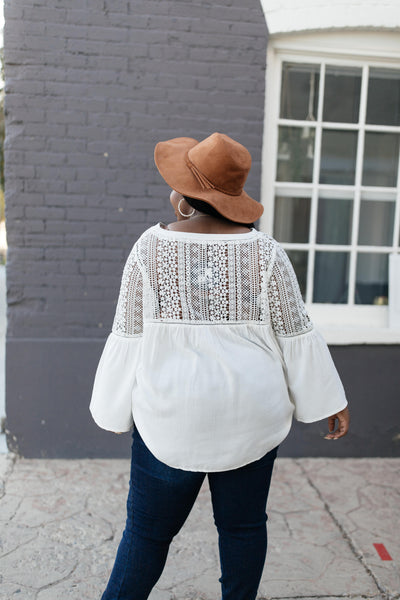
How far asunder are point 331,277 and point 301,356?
7.55 ft

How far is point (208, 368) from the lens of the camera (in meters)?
1.65

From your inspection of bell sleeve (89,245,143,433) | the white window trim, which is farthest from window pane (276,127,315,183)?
bell sleeve (89,245,143,433)

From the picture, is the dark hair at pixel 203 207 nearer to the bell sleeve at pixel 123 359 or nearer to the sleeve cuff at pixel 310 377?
the bell sleeve at pixel 123 359

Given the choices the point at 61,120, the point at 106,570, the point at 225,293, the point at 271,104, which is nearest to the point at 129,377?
the point at 225,293

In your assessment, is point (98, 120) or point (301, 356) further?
Answer: point (98, 120)

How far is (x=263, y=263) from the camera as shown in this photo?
171 centimetres

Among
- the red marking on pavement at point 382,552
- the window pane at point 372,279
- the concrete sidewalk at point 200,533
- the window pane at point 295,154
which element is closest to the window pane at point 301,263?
the window pane at point 372,279

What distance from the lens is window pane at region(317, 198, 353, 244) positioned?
3914 mm

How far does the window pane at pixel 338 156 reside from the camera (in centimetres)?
384

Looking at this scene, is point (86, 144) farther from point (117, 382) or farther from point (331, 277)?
point (117, 382)

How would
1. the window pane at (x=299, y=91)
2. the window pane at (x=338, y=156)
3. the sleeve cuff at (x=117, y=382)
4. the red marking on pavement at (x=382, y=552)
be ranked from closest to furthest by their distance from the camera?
the sleeve cuff at (x=117, y=382)
the red marking on pavement at (x=382, y=552)
the window pane at (x=299, y=91)
the window pane at (x=338, y=156)

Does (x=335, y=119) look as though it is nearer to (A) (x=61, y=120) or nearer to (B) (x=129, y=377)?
(A) (x=61, y=120)

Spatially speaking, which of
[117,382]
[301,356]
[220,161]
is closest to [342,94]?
[220,161]

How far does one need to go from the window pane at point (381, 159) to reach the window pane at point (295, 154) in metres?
0.41
